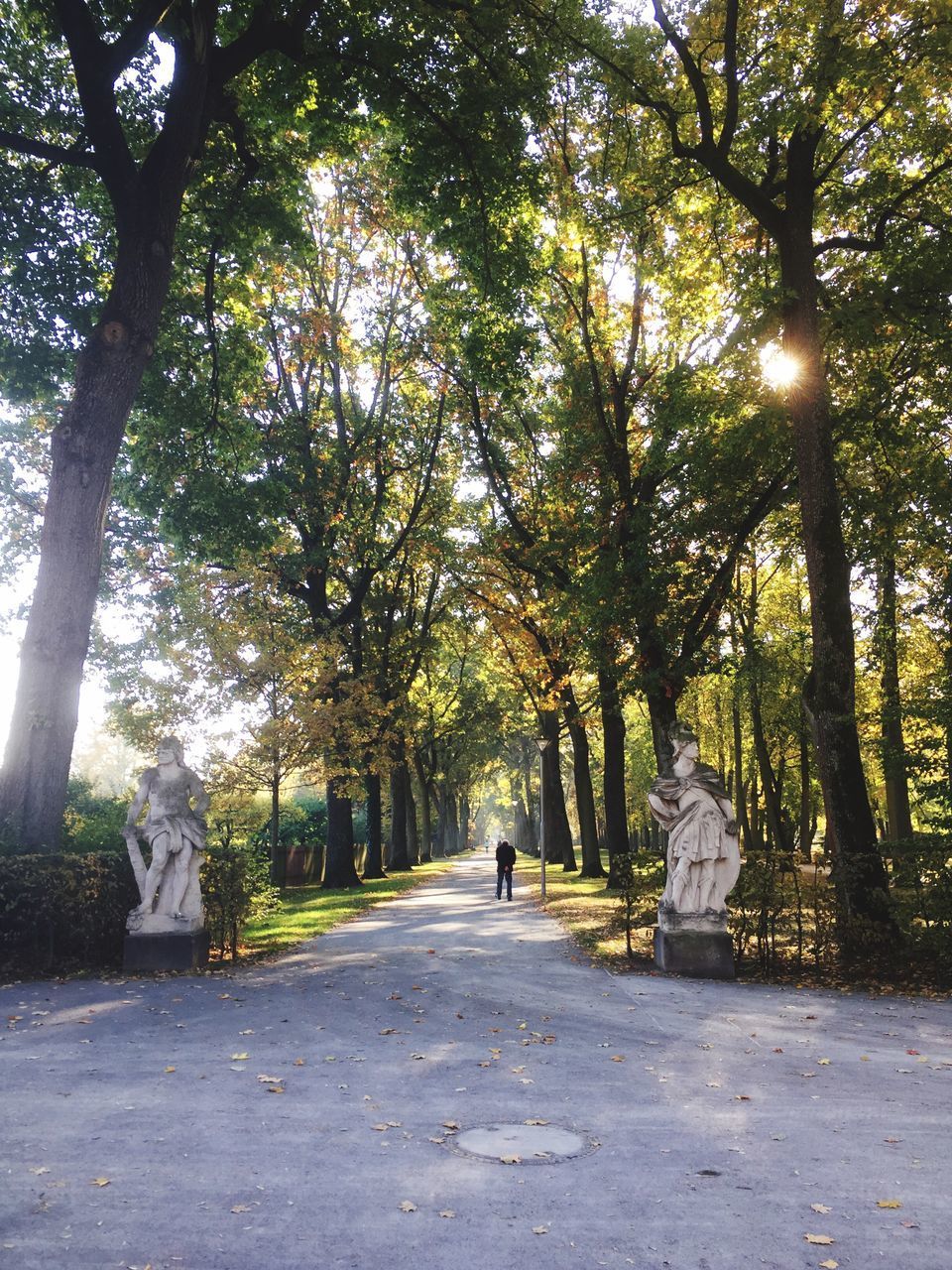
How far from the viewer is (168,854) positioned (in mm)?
10820

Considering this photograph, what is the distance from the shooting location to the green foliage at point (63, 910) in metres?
10.1

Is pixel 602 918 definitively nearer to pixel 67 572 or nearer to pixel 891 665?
pixel 891 665

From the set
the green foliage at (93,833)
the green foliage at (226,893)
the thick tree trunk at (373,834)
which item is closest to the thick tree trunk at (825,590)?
the green foliage at (226,893)

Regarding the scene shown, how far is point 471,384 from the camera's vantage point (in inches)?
910

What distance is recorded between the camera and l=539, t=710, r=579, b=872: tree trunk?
30.4m

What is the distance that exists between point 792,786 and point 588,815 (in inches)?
667

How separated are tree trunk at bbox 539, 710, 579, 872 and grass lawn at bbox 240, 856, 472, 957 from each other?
5.93 m

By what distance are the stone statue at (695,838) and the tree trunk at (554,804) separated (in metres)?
15.9

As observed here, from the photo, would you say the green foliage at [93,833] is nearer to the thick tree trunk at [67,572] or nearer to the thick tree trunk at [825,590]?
the thick tree trunk at [67,572]

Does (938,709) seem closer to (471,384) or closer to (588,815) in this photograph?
(471,384)

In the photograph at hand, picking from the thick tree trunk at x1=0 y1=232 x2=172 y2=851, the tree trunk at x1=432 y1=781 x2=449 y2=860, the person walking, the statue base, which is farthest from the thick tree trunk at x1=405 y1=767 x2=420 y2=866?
the thick tree trunk at x1=0 y1=232 x2=172 y2=851

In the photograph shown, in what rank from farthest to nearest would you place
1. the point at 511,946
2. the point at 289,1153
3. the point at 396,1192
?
the point at 511,946 → the point at 289,1153 → the point at 396,1192

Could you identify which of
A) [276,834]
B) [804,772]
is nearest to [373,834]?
[276,834]

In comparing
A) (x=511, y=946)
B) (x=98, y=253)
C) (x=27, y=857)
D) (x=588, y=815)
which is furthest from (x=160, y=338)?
(x=588, y=815)
